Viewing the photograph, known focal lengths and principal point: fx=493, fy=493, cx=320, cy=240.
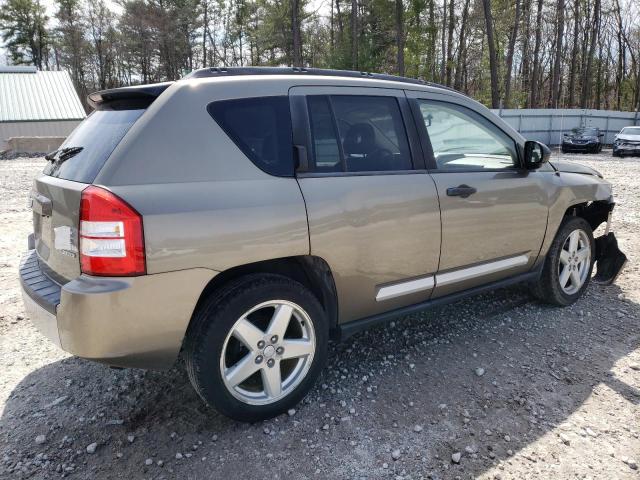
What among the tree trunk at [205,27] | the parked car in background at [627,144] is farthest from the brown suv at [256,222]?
the tree trunk at [205,27]

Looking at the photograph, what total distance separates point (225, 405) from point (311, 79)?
1.90 m

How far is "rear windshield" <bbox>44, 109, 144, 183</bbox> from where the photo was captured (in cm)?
242

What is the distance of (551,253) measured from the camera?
4180 millimetres

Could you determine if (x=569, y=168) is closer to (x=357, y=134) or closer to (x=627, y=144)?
(x=357, y=134)

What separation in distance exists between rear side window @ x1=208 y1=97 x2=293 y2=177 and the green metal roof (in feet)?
86.6

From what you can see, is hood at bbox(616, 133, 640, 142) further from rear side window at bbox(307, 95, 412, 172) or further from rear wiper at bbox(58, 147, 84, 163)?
rear wiper at bbox(58, 147, 84, 163)

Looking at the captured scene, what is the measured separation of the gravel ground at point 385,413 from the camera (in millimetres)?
2449

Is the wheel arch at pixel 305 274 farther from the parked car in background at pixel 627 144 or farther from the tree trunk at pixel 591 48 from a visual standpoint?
the tree trunk at pixel 591 48

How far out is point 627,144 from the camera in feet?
72.1

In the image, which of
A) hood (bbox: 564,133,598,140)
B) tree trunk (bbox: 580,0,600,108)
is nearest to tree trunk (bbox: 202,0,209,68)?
tree trunk (bbox: 580,0,600,108)

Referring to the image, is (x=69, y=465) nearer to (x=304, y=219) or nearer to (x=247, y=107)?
(x=304, y=219)

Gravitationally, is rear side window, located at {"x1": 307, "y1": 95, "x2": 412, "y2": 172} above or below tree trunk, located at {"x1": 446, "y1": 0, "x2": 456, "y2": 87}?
below

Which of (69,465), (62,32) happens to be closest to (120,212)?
(69,465)

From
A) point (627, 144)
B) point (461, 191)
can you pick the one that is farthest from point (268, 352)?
point (627, 144)
